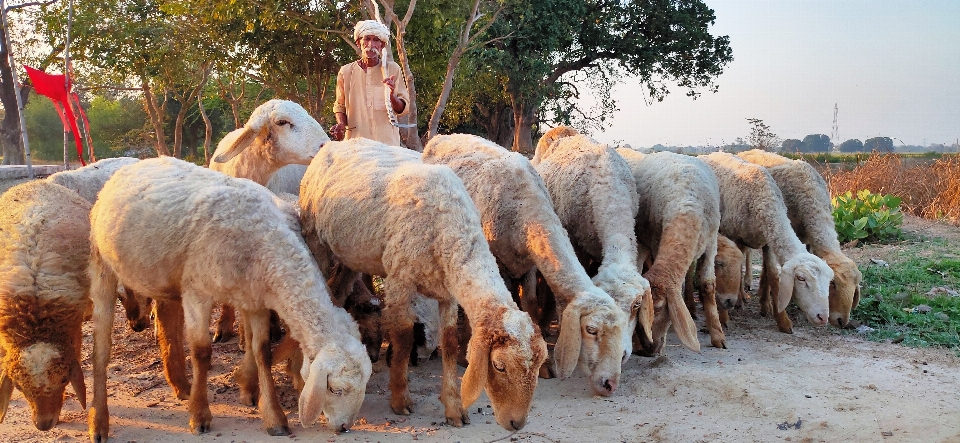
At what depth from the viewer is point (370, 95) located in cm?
736

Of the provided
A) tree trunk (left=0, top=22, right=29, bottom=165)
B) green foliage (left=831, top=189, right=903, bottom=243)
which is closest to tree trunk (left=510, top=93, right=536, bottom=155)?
green foliage (left=831, top=189, right=903, bottom=243)

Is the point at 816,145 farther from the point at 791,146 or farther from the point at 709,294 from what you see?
the point at 709,294

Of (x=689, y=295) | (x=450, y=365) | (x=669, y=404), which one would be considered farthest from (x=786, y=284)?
(x=450, y=365)

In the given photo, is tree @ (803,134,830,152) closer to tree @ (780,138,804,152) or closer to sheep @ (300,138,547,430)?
tree @ (780,138,804,152)

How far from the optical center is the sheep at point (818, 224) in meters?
6.66

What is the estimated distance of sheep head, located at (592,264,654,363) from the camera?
5180mm

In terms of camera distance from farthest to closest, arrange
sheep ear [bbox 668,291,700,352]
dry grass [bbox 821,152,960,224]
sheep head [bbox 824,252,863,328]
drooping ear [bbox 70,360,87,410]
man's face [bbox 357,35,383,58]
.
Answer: dry grass [bbox 821,152,960,224] < man's face [bbox 357,35,383,58] < sheep head [bbox 824,252,863,328] < sheep ear [bbox 668,291,700,352] < drooping ear [bbox 70,360,87,410]

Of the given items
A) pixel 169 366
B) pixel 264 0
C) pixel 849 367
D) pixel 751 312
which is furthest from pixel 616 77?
pixel 169 366

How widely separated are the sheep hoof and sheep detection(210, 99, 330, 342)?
246 cm

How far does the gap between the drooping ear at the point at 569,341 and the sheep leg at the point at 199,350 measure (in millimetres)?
2221

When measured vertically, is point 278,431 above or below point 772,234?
below

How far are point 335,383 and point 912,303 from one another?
20.2ft

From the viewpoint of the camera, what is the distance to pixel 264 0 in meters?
14.6

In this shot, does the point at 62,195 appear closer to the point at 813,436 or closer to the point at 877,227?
the point at 813,436
